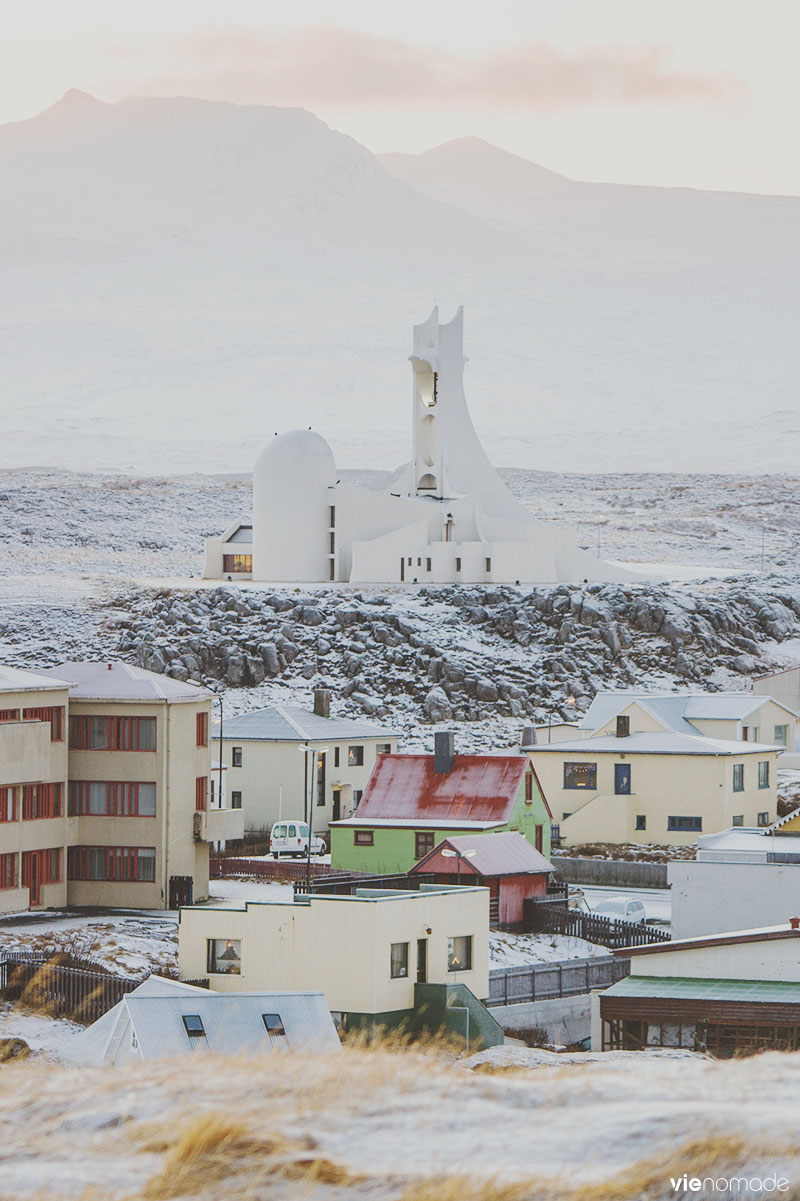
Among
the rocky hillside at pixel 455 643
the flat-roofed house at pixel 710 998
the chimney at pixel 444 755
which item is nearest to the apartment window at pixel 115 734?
the chimney at pixel 444 755

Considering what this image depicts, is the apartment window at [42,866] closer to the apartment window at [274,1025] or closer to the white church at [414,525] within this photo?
the apartment window at [274,1025]

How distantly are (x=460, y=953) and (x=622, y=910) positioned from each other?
10.8 metres

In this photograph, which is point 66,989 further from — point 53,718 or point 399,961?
point 53,718

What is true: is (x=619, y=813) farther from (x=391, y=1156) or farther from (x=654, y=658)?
(x=391, y=1156)

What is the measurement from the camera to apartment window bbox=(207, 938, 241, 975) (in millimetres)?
30766

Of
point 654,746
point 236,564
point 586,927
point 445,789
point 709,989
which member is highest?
point 236,564

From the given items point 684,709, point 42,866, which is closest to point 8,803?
point 42,866

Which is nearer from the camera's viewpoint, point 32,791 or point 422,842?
point 32,791

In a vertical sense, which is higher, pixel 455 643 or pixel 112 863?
pixel 455 643

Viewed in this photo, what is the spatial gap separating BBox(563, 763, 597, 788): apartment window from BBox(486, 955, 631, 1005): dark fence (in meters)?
19.6

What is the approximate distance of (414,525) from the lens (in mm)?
94188

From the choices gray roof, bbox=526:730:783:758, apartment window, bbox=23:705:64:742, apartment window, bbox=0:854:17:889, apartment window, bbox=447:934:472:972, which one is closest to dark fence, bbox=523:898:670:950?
apartment window, bbox=447:934:472:972

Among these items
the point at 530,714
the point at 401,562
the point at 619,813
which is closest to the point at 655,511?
the point at 401,562

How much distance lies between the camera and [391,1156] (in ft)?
30.2
